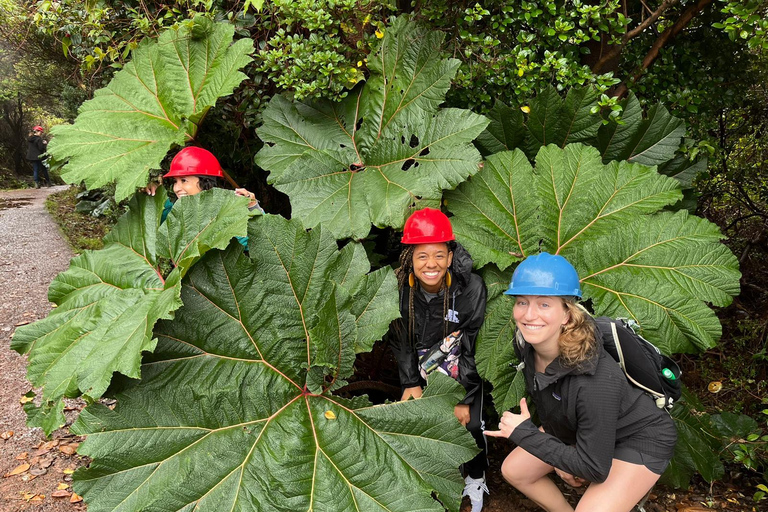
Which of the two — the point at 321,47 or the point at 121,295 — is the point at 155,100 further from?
the point at 121,295

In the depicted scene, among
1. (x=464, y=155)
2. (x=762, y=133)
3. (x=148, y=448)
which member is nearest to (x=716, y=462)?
(x=464, y=155)

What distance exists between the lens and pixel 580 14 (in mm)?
3100

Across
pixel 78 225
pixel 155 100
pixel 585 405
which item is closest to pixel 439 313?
pixel 585 405

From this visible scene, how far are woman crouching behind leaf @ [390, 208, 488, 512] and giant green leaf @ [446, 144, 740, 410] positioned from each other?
12 centimetres

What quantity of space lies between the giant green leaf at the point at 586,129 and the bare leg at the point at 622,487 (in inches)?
69.7

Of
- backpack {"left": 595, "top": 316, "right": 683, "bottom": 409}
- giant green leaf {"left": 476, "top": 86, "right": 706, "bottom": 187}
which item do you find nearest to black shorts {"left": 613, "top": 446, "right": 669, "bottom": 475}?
backpack {"left": 595, "top": 316, "right": 683, "bottom": 409}

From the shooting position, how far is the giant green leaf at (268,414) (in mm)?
2066

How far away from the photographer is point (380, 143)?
3070 mm

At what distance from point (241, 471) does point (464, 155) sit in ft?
6.09

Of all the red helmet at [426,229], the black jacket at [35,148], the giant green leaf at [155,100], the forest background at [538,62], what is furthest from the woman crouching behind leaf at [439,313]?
the black jacket at [35,148]

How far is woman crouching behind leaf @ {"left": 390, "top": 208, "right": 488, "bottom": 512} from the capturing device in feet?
8.33

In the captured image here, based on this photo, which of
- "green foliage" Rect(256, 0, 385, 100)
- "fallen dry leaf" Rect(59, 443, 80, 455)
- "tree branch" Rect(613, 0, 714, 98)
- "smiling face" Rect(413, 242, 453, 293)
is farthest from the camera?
"tree branch" Rect(613, 0, 714, 98)

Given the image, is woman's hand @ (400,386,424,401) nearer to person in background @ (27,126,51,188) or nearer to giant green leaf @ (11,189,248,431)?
giant green leaf @ (11,189,248,431)

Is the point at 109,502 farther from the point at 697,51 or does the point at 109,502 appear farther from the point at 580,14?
the point at 697,51
